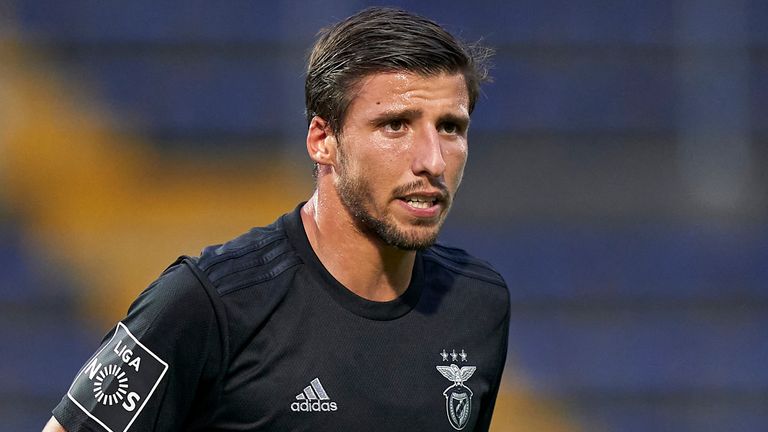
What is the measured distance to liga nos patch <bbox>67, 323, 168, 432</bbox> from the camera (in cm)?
217

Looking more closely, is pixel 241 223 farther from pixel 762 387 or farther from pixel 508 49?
pixel 762 387

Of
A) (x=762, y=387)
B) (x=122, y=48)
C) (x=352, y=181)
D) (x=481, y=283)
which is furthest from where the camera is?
(x=122, y=48)

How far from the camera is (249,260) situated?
2.38 meters

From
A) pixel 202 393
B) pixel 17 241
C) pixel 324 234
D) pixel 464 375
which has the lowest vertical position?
pixel 202 393

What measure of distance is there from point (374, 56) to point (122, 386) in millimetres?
819

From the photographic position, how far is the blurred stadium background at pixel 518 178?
→ 6.41 meters

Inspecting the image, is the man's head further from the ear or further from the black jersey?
the black jersey

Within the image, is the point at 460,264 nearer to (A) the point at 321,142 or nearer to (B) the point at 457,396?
(B) the point at 457,396

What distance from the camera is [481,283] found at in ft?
8.91

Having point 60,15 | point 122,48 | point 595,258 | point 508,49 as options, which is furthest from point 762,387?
point 60,15

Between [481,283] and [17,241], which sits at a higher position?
[17,241]

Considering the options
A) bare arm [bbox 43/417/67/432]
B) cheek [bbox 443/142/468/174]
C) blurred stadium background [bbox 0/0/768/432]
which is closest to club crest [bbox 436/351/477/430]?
cheek [bbox 443/142/468/174]

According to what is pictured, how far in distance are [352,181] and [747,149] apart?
16.8 ft

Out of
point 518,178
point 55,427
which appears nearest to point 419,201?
point 55,427
